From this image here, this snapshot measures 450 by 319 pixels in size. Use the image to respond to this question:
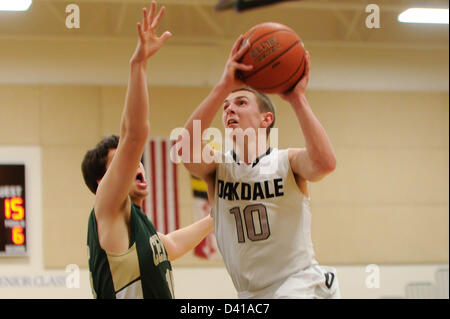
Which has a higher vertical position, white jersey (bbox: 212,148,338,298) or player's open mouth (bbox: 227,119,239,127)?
player's open mouth (bbox: 227,119,239,127)

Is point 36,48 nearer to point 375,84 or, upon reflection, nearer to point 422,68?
point 375,84

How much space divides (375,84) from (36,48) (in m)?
4.92

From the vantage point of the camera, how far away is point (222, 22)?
317 inches

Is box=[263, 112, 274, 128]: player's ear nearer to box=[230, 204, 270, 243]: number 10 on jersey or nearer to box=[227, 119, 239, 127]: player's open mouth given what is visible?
box=[227, 119, 239, 127]: player's open mouth

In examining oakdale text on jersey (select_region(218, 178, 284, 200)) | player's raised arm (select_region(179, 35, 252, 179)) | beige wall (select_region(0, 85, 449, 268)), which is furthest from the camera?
beige wall (select_region(0, 85, 449, 268))

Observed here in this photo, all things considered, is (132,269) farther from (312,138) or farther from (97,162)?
(312,138)

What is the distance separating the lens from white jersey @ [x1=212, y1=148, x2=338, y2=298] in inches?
104

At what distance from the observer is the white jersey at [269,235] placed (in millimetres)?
2635

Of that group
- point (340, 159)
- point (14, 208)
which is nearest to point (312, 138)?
point (14, 208)

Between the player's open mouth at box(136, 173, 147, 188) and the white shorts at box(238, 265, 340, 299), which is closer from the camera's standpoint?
the white shorts at box(238, 265, 340, 299)

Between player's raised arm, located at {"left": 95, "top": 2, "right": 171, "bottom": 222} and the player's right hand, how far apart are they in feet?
0.98

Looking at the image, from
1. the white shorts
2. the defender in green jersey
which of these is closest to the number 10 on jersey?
the white shorts

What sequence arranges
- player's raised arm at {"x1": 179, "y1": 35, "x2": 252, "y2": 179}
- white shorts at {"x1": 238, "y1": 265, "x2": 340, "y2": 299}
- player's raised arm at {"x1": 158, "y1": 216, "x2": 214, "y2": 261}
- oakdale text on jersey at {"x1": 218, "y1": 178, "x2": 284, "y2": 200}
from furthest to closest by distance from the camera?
player's raised arm at {"x1": 158, "y1": 216, "x2": 214, "y2": 261} → oakdale text on jersey at {"x1": 218, "y1": 178, "x2": 284, "y2": 200} → white shorts at {"x1": 238, "y1": 265, "x2": 340, "y2": 299} → player's raised arm at {"x1": 179, "y1": 35, "x2": 252, "y2": 179}

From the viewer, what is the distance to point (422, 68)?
335 inches
